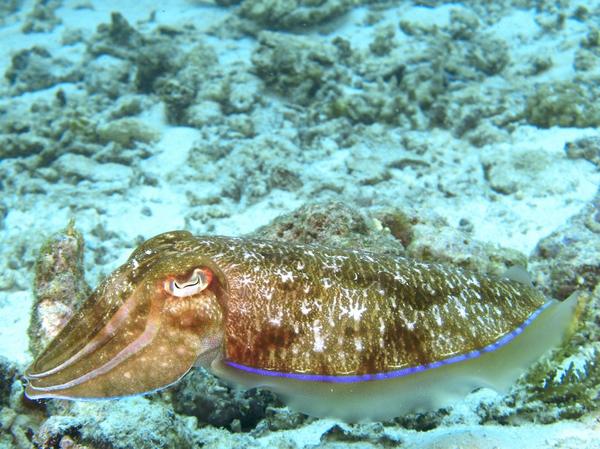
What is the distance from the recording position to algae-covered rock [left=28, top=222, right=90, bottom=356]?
3.74m

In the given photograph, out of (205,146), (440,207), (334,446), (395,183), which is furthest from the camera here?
(205,146)

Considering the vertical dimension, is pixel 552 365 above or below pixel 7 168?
above

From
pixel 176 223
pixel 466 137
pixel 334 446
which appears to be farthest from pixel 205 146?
pixel 334 446

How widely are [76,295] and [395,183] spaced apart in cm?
525

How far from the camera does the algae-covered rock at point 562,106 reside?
7957mm

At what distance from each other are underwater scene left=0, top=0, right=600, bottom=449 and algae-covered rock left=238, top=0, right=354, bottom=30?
9cm

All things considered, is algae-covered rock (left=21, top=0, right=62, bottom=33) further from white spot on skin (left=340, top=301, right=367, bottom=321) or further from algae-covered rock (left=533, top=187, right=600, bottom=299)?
white spot on skin (left=340, top=301, right=367, bottom=321)

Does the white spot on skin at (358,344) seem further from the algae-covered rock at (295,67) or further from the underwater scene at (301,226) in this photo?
the algae-covered rock at (295,67)

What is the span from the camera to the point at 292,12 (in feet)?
42.8

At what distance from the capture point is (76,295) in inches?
156

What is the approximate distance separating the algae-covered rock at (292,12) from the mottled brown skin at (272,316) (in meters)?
12.4

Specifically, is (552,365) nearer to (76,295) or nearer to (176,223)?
(76,295)

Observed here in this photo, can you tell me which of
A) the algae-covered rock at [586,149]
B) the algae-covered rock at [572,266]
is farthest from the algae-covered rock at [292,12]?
the algae-covered rock at [572,266]

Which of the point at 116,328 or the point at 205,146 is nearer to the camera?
the point at 116,328
